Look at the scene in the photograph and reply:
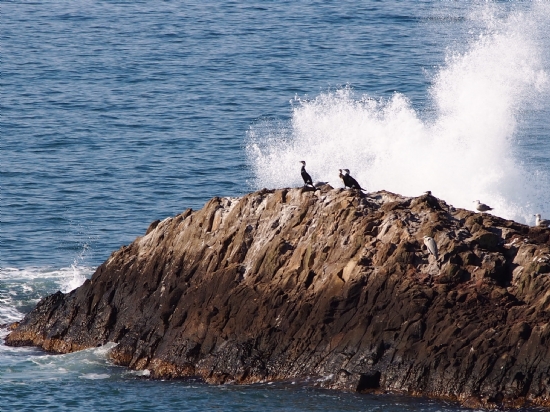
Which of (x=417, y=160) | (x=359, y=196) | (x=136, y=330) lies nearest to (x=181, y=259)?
(x=136, y=330)

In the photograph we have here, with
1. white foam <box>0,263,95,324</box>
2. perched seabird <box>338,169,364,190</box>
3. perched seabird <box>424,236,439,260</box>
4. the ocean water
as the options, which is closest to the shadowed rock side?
perched seabird <box>424,236,439,260</box>

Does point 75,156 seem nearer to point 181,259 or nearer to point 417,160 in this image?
point 417,160

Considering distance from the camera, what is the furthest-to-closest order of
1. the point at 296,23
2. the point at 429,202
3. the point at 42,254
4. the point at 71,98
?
A: the point at 296,23 < the point at 71,98 < the point at 42,254 < the point at 429,202

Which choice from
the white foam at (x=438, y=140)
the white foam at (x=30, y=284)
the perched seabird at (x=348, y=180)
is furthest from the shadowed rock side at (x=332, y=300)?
the white foam at (x=438, y=140)

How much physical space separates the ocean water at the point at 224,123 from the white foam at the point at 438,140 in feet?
0.38

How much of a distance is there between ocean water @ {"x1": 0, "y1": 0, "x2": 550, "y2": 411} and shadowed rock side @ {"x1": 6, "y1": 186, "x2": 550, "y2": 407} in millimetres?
780

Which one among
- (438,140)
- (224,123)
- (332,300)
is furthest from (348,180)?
(224,123)

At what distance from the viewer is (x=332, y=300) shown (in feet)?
85.3

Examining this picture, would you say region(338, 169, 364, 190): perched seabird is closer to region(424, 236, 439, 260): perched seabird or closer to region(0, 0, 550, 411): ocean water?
region(424, 236, 439, 260): perched seabird

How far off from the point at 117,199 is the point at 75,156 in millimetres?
6184

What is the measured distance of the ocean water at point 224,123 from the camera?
96.8ft

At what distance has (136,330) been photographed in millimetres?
28766

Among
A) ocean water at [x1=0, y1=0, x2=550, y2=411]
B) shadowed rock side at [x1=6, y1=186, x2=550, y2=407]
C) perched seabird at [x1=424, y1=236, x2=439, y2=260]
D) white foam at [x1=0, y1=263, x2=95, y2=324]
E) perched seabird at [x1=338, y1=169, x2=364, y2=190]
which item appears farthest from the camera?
white foam at [x1=0, y1=263, x2=95, y2=324]

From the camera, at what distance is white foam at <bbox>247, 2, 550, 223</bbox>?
A: 4288 centimetres
